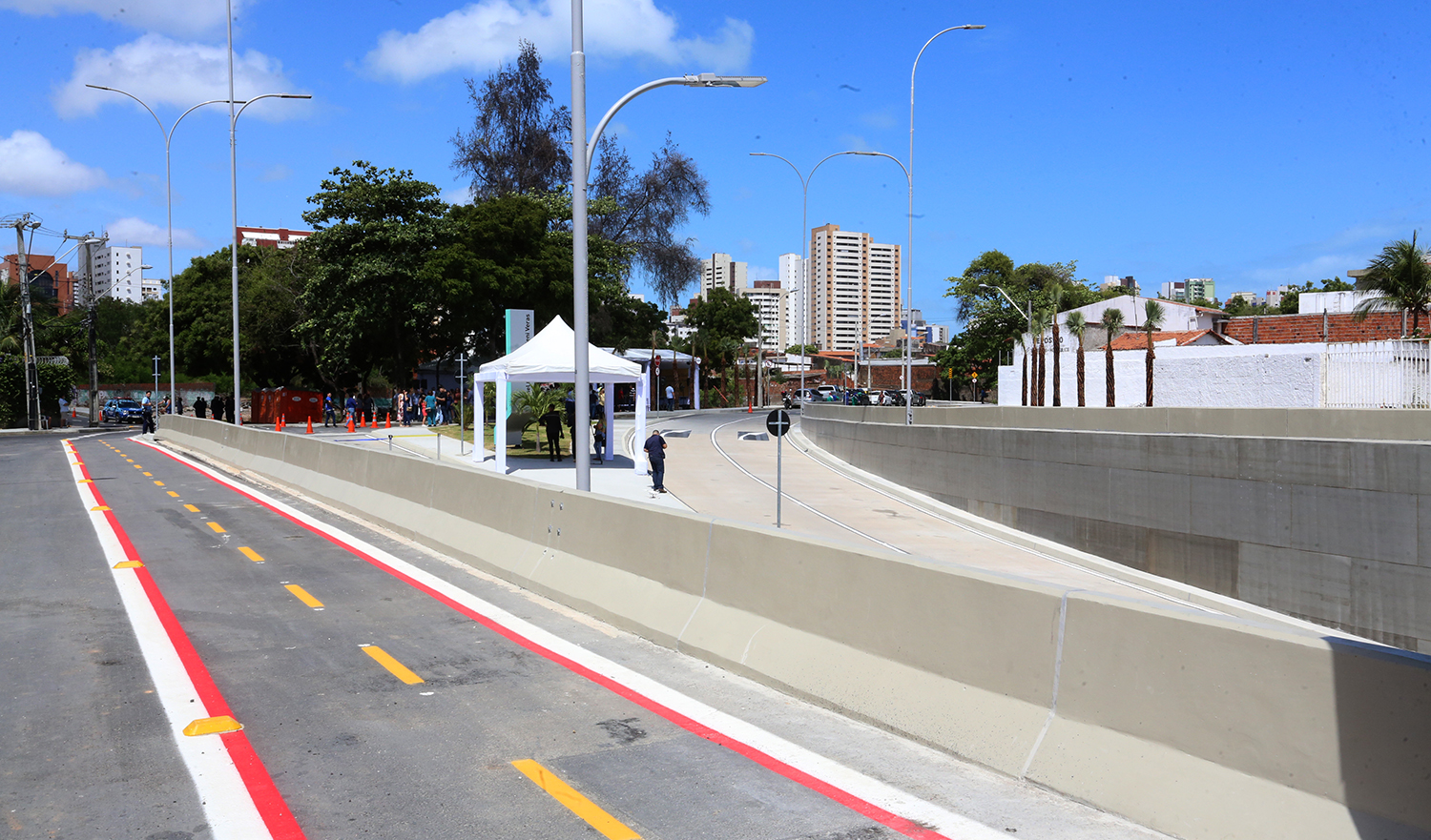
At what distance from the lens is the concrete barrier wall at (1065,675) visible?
4.04m

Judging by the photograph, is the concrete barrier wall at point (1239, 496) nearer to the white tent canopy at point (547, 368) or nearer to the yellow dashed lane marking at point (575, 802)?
the white tent canopy at point (547, 368)

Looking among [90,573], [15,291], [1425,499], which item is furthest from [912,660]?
[15,291]

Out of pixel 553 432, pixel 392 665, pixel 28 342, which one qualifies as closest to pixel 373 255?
pixel 28 342

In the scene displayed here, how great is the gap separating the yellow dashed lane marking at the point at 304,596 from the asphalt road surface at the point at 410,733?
5cm

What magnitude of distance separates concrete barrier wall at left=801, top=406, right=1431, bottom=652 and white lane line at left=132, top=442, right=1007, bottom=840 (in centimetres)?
1537

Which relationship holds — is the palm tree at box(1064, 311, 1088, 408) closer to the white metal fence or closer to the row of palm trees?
the row of palm trees

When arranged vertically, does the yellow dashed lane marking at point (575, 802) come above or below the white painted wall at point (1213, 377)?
below

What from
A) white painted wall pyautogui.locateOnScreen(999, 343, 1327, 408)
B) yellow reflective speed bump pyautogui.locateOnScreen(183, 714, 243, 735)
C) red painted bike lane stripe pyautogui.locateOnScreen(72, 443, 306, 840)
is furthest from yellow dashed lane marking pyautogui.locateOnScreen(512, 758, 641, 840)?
white painted wall pyautogui.locateOnScreen(999, 343, 1327, 408)

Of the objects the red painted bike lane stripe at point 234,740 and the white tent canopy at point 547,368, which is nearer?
the red painted bike lane stripe at point 234,740

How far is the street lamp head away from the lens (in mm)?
13742

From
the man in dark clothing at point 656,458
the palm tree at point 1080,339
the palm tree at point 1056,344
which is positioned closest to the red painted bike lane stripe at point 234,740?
the man in dark clothing at point 656,458

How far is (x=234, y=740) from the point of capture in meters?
6.23

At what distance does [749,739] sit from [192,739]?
10.6 ft

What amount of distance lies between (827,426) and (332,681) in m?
34.0
